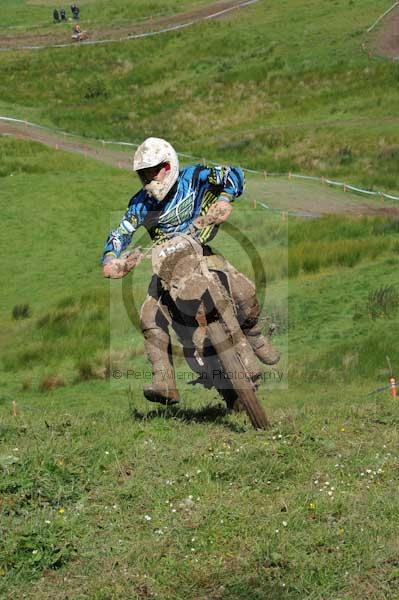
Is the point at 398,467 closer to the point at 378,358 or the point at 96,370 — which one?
the point at 378,358

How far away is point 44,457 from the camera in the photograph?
31.6 ft

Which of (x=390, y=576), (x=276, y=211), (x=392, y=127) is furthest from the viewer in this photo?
(x=392, y=127)

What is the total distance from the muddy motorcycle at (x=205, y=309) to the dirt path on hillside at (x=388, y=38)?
1914 inches

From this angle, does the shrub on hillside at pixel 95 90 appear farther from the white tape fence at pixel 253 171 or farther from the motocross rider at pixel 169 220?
the motocross rider at pixel 169 220

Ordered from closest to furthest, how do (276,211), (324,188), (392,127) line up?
(276,211) → (324,188) → (392,127)

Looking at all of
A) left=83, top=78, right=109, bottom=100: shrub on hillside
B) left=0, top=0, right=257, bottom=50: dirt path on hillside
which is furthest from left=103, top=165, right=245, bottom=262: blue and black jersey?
left=0, top=0, right=257, bottom=50: dirt path on hillside

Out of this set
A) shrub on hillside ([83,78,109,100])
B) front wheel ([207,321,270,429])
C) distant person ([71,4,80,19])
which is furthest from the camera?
distant person ([71,4,80,19])

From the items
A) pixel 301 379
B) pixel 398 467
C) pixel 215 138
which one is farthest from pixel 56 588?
pixel 215 138

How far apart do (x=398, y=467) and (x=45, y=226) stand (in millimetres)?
27139

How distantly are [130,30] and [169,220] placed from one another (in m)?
68.1

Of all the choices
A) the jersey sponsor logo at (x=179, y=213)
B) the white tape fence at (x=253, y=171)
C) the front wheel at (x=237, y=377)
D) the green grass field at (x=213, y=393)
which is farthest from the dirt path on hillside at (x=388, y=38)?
the front wheel at (x=237, y=377)

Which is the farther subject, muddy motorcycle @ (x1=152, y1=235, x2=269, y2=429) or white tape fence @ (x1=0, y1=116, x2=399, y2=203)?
white tape fence @ (x1=0, y1=116, x2=399, y2=203)

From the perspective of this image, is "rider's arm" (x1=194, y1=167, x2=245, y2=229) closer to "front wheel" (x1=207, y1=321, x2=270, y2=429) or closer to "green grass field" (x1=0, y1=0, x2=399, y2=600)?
"front wheel" (x1=207, y1=321, x2=270, y2=429)

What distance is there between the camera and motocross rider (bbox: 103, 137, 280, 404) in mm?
11273
